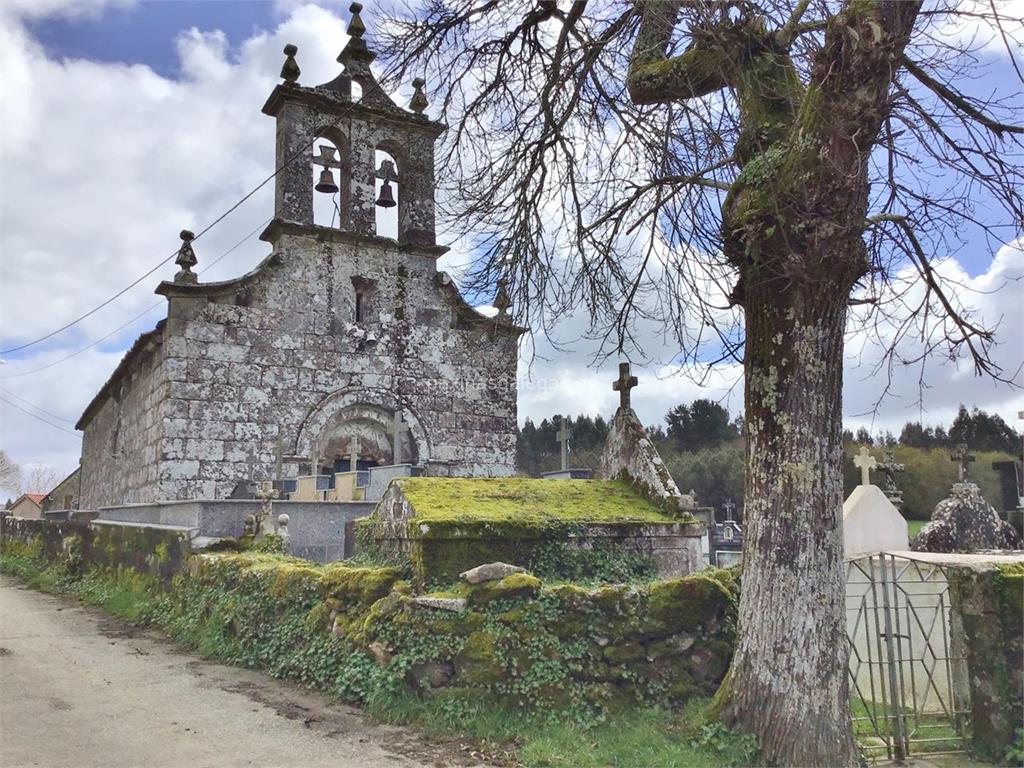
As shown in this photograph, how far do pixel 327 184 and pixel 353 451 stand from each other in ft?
16.3

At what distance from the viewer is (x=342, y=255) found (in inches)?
615

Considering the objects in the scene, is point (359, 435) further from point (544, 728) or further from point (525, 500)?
point (544, 728)

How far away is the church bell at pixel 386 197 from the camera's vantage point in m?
16.0

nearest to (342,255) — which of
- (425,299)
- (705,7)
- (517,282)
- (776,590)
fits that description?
(425,299)

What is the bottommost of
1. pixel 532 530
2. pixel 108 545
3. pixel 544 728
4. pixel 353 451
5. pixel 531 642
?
pixel 544 728

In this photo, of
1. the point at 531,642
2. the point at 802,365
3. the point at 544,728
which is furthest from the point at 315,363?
the point at 802,365

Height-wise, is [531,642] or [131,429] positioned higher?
[131,429]

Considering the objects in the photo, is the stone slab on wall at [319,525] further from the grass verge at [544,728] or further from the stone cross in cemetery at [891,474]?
the stone cross in cemetery at [891,474]

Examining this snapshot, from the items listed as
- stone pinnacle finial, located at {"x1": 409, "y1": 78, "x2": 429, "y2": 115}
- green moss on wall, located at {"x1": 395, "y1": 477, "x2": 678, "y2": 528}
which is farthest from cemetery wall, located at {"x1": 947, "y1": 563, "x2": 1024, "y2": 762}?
stone pinnacle finial, located at {"x1": 409, "y1": 78, "x2": 429, "y2": 115}

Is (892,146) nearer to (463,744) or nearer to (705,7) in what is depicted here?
(705,7)

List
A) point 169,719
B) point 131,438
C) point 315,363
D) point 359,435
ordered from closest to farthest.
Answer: point 169,719 → point 315,363 → point 359,435 → point 131,438

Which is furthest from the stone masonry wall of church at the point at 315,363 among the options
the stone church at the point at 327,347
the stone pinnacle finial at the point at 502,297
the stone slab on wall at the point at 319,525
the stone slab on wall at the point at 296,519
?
the stone pinnacle finial at the point at 502,297

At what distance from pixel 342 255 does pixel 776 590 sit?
12.3 metres

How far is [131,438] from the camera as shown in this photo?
54.1ft
